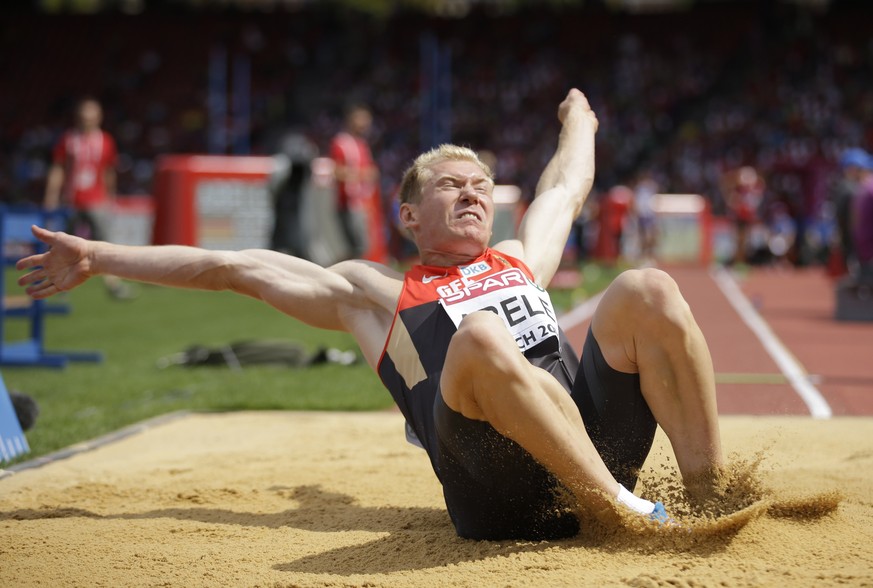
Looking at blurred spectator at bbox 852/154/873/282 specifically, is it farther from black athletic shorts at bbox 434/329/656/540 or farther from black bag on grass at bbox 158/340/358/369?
black athletic shorts at bbox 434/329/656/540

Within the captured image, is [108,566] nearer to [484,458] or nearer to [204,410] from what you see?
[484,458]

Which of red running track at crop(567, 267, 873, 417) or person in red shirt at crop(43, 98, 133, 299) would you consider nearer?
red running track at crop(567, 267, 873, 417)

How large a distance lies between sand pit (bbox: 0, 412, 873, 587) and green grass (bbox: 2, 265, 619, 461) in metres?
0.69

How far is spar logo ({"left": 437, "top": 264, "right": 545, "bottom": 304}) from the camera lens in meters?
3.35

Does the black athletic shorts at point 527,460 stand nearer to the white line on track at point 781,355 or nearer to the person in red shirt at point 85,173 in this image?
the white line on track at point 781,355

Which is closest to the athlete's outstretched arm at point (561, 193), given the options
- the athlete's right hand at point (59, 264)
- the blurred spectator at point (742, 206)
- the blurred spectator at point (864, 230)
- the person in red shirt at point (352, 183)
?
the athlete's right hand at point (59, 264)

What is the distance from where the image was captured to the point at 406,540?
11.2 feet

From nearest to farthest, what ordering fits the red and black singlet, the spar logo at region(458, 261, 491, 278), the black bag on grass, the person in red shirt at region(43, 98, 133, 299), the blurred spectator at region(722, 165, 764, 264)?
the red and black singlet < the spar logo at region(458, 261, 491, 278) < the black bag on grass < the person in red shirt at region(43, 98, 133, 299) < the blurred spectator at region(722, 165, 764, 264)

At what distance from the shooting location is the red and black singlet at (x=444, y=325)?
3.29 m

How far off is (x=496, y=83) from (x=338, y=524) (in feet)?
110

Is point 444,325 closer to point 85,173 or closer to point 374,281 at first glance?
point 374,281

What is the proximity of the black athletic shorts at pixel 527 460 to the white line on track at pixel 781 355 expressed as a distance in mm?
3009

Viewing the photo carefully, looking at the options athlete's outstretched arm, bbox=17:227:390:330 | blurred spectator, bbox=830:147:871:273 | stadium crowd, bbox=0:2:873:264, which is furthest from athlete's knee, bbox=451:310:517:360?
stadium crowd, bbox=0:2:873:264

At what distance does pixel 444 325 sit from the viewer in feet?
10.8
